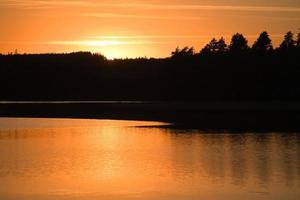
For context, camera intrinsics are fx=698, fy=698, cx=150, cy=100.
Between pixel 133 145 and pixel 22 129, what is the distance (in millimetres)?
13236

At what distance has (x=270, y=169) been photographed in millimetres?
27594

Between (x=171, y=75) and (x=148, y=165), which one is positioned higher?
(x=171, y=75)

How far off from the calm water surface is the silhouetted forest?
54.7 m

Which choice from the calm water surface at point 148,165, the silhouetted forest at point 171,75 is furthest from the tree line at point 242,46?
the calm water surface at point 148,165

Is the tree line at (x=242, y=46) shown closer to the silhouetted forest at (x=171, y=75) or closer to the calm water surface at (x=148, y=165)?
the silhouetted forest at (x=171, y=75)

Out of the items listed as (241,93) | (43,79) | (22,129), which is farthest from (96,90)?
(22,129)

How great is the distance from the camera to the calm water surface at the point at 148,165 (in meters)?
23.0

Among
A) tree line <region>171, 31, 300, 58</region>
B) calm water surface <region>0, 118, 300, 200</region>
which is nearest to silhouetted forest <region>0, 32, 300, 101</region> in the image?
A: tree line <region>171, 31, 300, 58</region>

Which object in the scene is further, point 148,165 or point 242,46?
point 242,46

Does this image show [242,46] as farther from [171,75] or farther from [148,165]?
[148,165]

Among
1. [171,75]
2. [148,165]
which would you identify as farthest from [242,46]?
[148,165]

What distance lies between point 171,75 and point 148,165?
89.0 metres

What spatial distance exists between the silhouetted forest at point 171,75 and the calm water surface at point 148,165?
5467 cm

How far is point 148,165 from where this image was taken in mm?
29609
